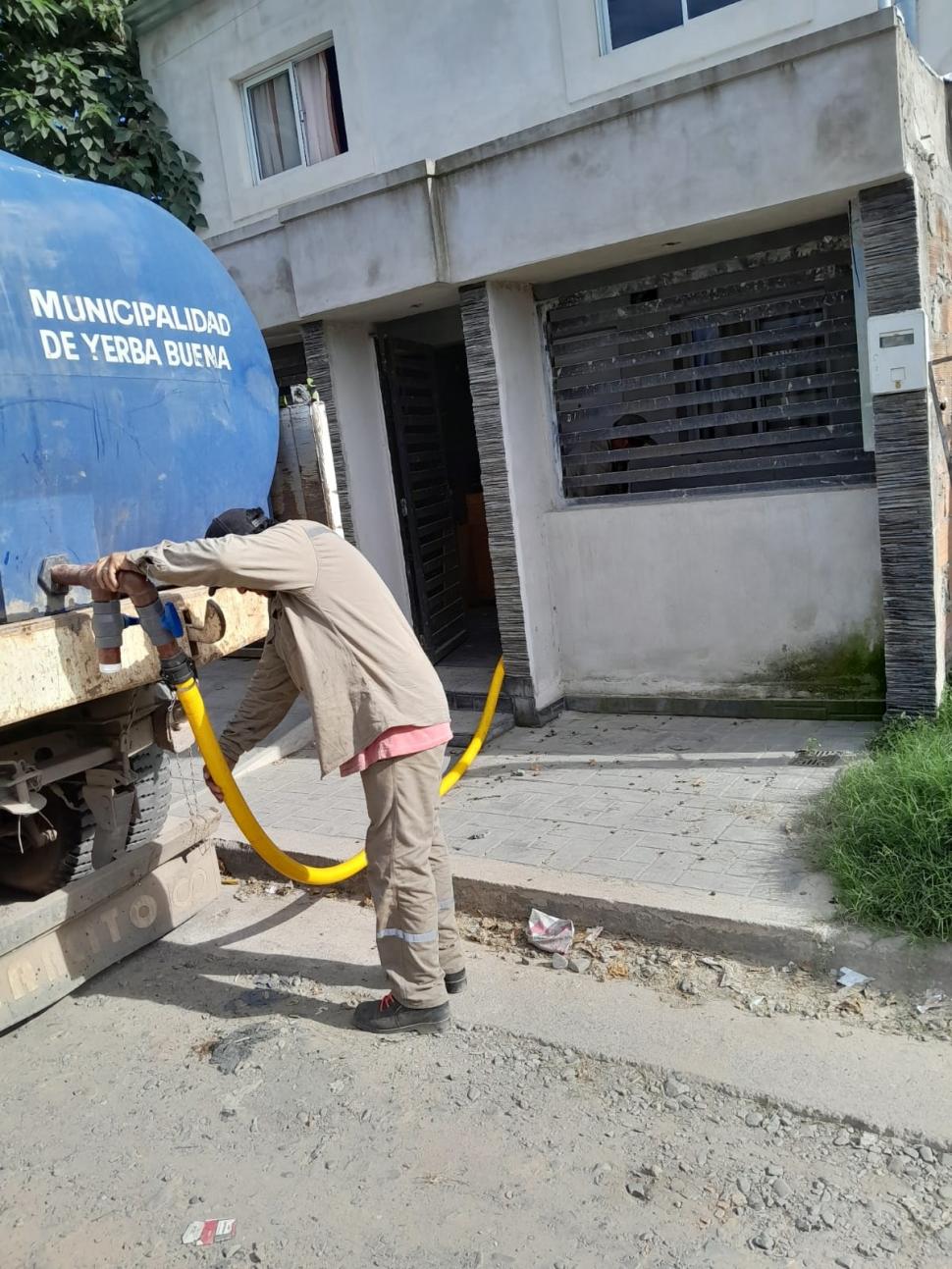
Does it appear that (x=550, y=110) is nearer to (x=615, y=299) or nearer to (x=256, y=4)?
(x=615, y=299)

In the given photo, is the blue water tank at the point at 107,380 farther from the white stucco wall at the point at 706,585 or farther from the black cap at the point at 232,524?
the white stucco wall at the point at 706,585

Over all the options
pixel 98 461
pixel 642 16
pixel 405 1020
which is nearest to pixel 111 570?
pixel 98 461

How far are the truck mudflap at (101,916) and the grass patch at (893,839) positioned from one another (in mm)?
2672

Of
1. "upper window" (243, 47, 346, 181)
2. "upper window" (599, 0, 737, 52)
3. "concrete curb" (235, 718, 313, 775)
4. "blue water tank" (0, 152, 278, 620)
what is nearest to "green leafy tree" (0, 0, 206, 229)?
"upper window" (243, 47, 346, 181)

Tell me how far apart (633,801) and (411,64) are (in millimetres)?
6290

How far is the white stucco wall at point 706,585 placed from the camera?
221 inches

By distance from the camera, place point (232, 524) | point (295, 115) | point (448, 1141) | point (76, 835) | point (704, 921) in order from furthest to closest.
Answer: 1. point (295, 115)
2. point (76, 835)
3. point (704, 921)
4. point (232, 524)
5. point (448, 1141)

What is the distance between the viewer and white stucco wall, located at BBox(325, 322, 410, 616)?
22.9ft

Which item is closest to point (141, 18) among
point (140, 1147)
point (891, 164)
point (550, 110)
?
point (550, 110)

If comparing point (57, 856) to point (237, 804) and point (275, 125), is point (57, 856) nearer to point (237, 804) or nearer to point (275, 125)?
point (237, 804)

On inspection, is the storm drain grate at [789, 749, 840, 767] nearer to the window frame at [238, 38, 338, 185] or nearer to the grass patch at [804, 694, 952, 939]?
the grass patch at [804, 694, 952, 939]

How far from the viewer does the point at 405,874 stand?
133 inches

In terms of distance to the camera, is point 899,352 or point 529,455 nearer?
point 899,352

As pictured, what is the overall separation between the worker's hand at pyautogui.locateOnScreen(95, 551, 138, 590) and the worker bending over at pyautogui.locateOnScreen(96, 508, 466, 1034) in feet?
1.11
